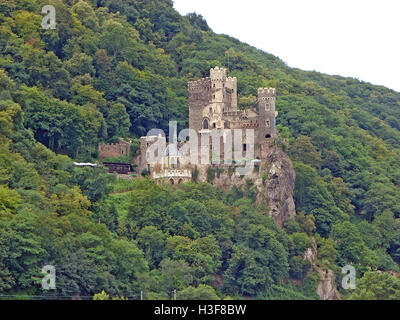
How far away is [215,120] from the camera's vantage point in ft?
331

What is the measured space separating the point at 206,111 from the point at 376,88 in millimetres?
66311

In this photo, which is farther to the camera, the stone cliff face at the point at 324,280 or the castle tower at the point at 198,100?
the castle tower at the point at 198,100

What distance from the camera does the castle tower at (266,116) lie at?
9881 cm

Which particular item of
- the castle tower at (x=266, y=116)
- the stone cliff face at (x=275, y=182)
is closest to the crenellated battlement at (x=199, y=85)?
the castle tower at (x=266, y=116)

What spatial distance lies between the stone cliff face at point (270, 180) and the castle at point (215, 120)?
2.56 ft

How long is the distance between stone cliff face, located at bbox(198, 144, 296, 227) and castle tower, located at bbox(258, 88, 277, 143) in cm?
127

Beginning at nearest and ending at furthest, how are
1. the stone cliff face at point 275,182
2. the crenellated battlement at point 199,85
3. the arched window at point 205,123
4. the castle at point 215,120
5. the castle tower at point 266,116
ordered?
the stone cliff face at point 275,182, the castle at point 215,120, the castle tower at point 266,116, the arched window at point 205,123, the crenellated battlement at point 199,85

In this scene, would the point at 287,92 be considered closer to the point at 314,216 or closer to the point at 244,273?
the point at 314,216

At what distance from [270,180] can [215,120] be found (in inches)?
285

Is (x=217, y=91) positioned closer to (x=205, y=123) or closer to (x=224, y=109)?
(x=224, y=109)

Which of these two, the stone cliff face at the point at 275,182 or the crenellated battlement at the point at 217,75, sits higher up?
the crenellated battlement at the point at 217,75

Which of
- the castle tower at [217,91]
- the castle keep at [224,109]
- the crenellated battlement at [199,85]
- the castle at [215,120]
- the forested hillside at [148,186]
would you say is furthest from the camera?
the crenellated battlement at [199,85]

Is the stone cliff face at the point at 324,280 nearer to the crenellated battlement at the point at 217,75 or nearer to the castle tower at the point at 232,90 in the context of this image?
the castle tower at the point at 232,90
